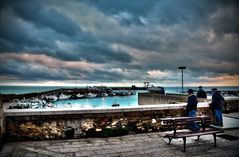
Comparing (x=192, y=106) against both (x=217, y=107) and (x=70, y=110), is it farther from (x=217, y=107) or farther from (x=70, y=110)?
(x=70, y=110)

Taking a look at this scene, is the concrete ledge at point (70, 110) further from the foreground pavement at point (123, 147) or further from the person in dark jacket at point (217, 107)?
the person in dark jacket at point (217, 107)

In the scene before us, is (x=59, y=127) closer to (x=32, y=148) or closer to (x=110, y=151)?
(x=32, y=148)

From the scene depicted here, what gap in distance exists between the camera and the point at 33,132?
21.3 ft

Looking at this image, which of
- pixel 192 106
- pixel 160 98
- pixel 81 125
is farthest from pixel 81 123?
pixel 160 98

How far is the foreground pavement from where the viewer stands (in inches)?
208

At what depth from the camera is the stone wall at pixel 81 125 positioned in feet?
20.9

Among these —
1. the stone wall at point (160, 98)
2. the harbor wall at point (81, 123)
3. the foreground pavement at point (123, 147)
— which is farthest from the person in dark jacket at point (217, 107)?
the stone wall at point (160, 98)

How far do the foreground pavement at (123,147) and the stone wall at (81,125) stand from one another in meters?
0.29

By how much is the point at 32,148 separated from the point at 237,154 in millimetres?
5389

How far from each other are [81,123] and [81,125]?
0.07 m

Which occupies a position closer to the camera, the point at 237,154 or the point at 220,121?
the point at 237,154

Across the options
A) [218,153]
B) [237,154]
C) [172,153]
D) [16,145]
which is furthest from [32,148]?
[237,154]

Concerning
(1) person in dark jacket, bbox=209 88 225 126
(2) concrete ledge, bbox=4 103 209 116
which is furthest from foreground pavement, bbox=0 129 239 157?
(1) person in dark jacket, bbox=209 88 225 126

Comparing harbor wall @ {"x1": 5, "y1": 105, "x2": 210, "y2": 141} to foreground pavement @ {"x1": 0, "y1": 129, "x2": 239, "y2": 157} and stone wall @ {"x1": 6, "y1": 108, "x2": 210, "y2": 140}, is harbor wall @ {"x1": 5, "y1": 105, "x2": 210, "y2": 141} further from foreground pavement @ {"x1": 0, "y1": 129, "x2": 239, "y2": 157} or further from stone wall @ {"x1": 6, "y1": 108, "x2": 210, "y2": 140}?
foreground pavement @ {"x1": 0, "y1": 129, "x2": 239, "y2": 157}
